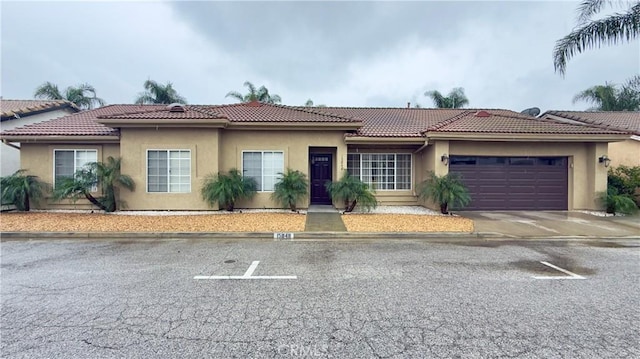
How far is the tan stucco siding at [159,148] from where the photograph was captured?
11.1 metres

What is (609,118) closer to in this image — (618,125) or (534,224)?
(618,125)

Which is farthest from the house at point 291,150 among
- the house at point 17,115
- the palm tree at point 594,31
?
the palm tree at point 594,31

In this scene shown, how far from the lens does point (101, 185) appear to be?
1100 cm

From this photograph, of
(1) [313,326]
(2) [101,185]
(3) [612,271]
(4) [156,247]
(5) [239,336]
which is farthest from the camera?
(2) [101,185]

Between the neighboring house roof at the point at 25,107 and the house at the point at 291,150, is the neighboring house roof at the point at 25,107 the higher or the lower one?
the higher one

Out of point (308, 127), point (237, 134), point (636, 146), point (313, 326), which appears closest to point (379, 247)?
point (313, 326)

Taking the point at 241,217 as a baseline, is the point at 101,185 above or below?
above

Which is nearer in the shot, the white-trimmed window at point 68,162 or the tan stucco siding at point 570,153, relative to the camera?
the white-trimmed window at point 68,162

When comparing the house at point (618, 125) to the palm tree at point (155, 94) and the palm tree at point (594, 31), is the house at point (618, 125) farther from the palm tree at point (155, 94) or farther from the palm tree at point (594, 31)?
the palm tree at point (155, 94)

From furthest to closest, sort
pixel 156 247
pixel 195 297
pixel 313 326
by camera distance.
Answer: pixel 156 247, pixel 195 297, pixel 313 326

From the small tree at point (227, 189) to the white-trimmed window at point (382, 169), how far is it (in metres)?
4.73

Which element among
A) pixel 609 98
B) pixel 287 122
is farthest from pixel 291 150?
pixel 609 98

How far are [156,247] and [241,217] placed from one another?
3.43 meters

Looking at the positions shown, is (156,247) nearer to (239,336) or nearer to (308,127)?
(239,336)
